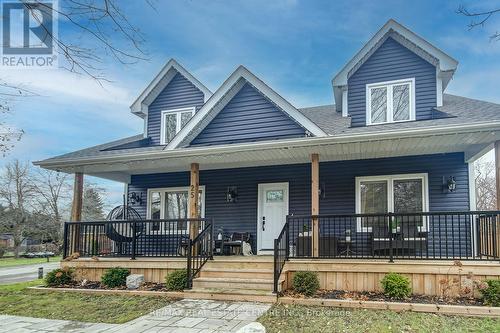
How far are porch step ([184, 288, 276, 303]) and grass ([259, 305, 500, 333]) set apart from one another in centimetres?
62

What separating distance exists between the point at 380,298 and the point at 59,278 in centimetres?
749

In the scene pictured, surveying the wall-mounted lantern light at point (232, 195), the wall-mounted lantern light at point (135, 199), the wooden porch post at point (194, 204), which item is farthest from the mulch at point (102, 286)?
the wall-mounted lantern light at point (135, 199)

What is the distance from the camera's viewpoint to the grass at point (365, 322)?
5512 millimetres

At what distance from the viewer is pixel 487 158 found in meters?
28.0

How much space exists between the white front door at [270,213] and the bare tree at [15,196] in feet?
81.3

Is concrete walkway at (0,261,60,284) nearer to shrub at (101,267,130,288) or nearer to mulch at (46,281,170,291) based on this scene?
mulch at (46,281,170,291)

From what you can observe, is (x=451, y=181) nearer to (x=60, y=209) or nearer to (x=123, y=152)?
(x=123, y=152)

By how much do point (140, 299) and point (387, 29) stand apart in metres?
9.09

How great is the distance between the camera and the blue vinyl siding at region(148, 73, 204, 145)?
12555mm

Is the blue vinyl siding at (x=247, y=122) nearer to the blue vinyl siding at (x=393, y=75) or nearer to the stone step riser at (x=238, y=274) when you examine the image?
the blue vinyl siding at (x=393, y=75)

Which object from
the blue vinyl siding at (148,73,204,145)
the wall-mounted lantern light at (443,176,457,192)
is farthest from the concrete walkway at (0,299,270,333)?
the blue vinyl siding at (148,73,204,145)

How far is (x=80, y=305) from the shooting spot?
24.7ft

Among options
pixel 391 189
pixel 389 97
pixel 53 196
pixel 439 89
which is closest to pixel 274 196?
pixel 391 189

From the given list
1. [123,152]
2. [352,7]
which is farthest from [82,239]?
[352,7]
